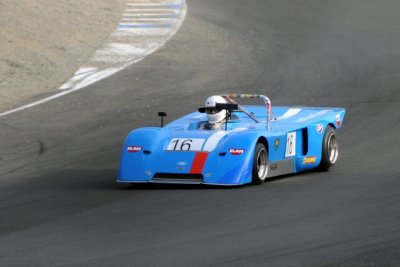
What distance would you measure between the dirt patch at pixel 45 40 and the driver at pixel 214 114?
20.5ft

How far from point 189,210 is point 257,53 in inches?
442

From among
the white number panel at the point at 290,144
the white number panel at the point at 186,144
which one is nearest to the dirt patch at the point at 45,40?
the white number panel at the point at 186,144

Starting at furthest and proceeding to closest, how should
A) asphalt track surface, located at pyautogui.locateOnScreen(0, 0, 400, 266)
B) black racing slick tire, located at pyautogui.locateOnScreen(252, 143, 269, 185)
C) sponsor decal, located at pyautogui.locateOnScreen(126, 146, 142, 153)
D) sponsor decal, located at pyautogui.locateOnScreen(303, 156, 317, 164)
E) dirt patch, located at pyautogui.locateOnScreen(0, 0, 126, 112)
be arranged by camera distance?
dirt patch, located at pyautogui.locateOnScreen(0, 0, 126, 112)
sponsor decal, located at pyautogui.locateOnScreen(303, 156, 317, 164)
sponsor decal, located at pyautogui.locateOnScreen(126, 146, 142, 153)
black racing slick tire, located at pyautogui.locateOnScreen(252, 143, 269, 185)
asphalt track surface, located at pyautogui.locateOnScreen(0, 0, 400, 266)

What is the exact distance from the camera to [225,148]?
1140cm

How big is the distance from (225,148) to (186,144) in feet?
1.50

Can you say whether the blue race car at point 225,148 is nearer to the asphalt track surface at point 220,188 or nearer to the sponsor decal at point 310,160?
the sponsor decal at point 310,160

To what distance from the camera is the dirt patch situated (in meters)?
19.1

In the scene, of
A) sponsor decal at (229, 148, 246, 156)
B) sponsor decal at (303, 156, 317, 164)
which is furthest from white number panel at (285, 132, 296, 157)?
sponsor decal at (229, 148, 246, 156)

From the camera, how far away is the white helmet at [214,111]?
1205cm

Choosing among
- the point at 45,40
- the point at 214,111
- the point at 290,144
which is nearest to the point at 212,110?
the point at 214,111

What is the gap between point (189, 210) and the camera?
995 centimetres

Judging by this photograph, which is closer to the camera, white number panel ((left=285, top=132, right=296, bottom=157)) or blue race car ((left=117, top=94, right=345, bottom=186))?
blue race car ((left=117, top=94, right=345, bottom=186))

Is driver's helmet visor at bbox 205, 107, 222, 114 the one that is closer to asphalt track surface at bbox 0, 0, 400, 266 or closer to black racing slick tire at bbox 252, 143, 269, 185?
black racing slick tire at bbox 252, 143, 269, 185

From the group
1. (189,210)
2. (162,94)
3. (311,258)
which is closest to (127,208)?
(189,210)
